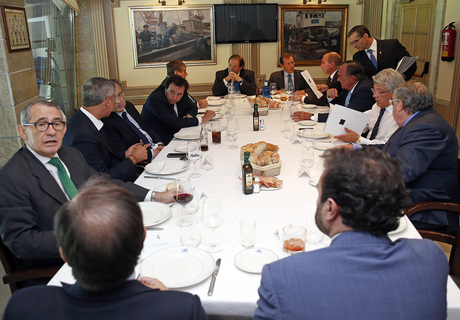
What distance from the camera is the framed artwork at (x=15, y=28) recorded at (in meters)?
3.65

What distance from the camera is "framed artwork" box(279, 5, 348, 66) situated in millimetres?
7637

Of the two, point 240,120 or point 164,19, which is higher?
point 164,19

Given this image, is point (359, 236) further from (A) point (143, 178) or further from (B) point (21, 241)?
(A) point (143, 178)

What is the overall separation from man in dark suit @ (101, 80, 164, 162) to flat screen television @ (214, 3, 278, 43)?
3757mm

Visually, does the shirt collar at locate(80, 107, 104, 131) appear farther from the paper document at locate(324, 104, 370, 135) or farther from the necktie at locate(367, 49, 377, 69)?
the necktie at locate(367, 49, 377, 69)

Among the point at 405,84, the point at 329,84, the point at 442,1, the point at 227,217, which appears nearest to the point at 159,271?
the point at 227,217

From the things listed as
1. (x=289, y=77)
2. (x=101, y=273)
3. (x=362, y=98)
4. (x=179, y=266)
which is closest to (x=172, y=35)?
(x=289, y=77)

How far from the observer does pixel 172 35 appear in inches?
293

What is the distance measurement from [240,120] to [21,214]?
3093 mm

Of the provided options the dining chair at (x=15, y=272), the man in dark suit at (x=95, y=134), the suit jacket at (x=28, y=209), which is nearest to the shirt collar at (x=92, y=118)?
the man in dark suit at (x=95, y=134)


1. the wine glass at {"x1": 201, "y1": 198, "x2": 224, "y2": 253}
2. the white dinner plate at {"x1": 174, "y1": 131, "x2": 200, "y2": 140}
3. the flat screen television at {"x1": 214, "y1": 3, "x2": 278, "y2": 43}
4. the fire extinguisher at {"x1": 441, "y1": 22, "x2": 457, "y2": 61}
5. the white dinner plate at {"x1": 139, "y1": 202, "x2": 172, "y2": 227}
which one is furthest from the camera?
the flat screen television at {"x1": 214, "y1": 3, "x2": 278, "y2": 43}

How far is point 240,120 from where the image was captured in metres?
4.70

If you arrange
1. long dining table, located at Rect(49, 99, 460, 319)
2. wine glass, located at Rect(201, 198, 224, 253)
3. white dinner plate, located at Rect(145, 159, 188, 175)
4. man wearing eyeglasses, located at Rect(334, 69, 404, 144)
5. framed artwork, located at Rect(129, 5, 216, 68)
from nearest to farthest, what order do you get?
1. long dining table, located at Rect(49, 99, 460, 319)
2. wine glass, located at Rect(201, 198, 224, 253)
3. white dinner plate, located at Rect(145, 159, 188, 175)
4. man wearing eyeglasses, located at Rect(334, 69, 404, 144)
5. framed artwork, located at Rect(129, 5, 216, 68)

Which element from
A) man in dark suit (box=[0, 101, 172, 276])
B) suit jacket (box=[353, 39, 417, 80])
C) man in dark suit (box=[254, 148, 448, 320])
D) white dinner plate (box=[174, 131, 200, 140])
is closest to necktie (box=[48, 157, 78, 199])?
man in dark suit (box=[0, 101, 172, 276])
